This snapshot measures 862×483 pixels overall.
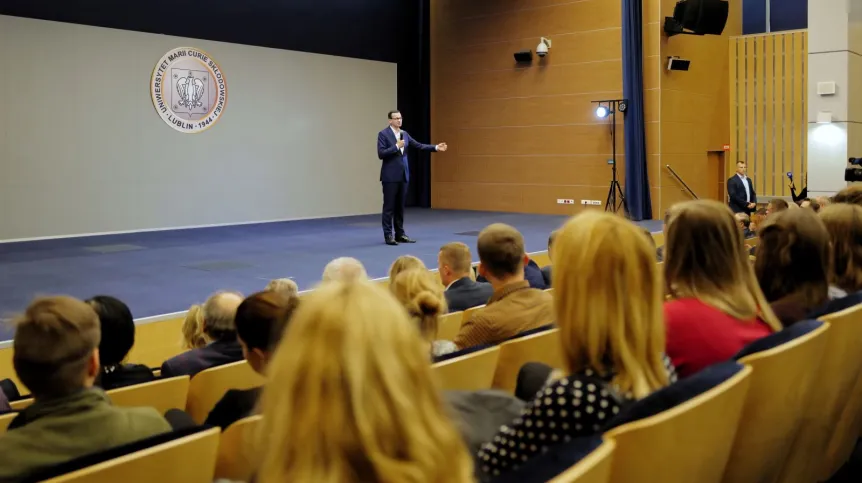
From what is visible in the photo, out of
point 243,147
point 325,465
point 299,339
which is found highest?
point 243,147

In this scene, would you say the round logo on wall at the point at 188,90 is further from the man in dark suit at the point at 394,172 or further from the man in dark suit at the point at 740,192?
the man in dark suit at the point at 740,192

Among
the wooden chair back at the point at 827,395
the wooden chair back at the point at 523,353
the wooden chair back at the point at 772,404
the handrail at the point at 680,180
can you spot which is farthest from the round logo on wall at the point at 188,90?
the wooden chair back at the point at 772,404

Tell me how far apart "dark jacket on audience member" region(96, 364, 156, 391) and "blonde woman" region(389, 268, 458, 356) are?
823mm

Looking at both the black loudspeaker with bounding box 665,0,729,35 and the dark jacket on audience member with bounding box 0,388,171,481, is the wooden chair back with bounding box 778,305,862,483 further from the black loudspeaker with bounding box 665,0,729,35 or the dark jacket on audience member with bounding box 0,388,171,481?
the black loudspeaker with bounding box 665,0,729,35

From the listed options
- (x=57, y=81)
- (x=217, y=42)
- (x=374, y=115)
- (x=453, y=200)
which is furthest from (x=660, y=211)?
(x=57, y=81)

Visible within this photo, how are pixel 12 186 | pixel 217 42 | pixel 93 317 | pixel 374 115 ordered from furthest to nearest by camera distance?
pixel 374 115
pixel 217 42
pixel 12 186
pixel 93 317

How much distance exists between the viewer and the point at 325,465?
0.83 m

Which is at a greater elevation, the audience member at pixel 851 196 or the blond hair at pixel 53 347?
the audience member at pixel 851 196

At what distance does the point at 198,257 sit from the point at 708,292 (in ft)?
20.3

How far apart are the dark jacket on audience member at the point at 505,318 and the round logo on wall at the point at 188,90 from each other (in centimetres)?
811

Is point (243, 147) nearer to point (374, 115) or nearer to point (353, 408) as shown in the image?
point (374, 115)

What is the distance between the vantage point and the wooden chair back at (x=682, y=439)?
126cm

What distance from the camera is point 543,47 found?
483 inches

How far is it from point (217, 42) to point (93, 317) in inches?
370
